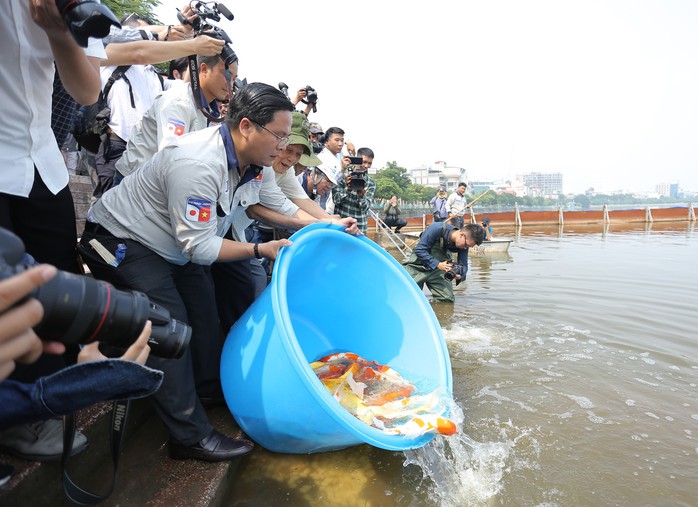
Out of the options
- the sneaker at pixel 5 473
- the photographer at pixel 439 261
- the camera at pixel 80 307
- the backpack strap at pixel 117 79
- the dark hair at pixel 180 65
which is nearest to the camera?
the camera at pixel 80 307

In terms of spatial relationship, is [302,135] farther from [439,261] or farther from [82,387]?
[439,261]

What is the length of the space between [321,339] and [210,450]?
1.13 m

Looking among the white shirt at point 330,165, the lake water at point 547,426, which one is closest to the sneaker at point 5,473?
the lake water at point 547,426

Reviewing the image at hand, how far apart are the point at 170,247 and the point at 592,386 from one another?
9.33 feet

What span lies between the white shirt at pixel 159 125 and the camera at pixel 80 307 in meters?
1.51

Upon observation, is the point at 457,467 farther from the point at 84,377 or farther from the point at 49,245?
the point at 49,245

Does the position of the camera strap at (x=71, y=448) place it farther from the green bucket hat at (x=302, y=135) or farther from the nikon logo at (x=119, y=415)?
the green bucket hat at (x=302, y=135)

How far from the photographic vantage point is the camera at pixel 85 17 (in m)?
1.05

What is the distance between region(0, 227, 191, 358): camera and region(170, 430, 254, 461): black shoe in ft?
3.12

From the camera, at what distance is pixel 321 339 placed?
2723 mm

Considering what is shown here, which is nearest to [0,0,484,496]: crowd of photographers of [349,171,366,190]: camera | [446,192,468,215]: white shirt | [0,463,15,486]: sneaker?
[0,463,15,486]: sneaker

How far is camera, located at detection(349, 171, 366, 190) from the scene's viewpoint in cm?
456

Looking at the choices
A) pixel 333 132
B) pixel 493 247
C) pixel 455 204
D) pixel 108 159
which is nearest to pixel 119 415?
pixel 108 159

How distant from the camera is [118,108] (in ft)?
8.21
